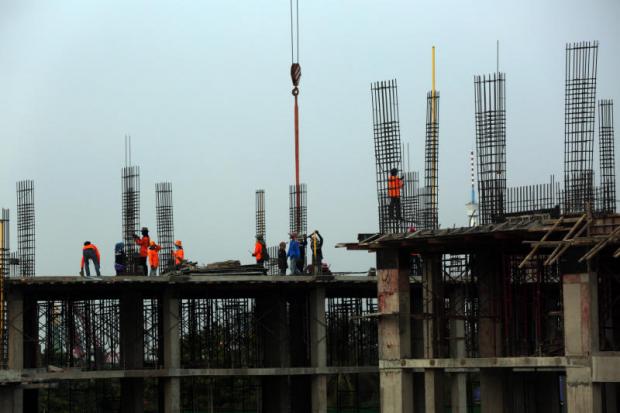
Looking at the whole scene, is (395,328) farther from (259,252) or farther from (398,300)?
(259,252)

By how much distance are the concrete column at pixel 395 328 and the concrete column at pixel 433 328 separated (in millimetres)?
739

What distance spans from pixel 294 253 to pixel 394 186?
7.43 meters

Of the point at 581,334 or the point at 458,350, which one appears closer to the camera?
the point at 581,334

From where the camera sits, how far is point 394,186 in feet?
126

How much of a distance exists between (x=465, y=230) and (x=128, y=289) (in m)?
14.3

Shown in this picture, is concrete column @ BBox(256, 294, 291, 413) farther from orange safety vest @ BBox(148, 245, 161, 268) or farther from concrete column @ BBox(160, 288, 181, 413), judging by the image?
orange safety vest @ BBox(148, 245, 161, 268)

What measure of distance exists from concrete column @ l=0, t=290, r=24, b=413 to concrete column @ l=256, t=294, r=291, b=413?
8.82 metres

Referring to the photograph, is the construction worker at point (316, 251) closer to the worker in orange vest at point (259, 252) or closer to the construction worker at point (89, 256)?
the worker in orange vest at point (259, 252)

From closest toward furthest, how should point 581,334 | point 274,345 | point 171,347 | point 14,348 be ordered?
point 581,334, point 14,348, point 171,347, point 274,345

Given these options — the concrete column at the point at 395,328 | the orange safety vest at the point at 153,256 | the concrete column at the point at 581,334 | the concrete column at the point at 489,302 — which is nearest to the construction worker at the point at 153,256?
the orange safety vest at the point at 153,256

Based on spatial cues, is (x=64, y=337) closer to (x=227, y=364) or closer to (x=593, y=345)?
(x=227, y=364)

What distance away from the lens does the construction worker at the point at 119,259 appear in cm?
4462

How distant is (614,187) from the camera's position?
129 feet

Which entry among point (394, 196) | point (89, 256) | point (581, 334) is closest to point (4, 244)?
→ point (89, 256)
